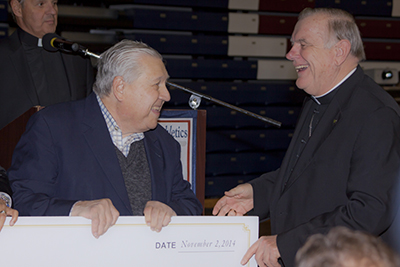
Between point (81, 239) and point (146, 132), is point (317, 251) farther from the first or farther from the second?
point (146, 132)

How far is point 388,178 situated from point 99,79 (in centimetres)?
111

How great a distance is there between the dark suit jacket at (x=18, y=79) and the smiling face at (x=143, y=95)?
1.22 m

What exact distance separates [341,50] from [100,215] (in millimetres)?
1087

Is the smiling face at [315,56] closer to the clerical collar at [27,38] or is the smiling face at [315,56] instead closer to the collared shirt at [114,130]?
the collared shirt at [114,130]

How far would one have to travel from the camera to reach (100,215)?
4.33ft

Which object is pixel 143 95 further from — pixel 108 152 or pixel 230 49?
pixel 230 49

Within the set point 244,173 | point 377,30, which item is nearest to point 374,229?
point 244,173

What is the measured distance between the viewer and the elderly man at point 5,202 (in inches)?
49.6

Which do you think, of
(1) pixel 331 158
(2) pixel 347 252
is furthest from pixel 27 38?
(2) pixel 347 252

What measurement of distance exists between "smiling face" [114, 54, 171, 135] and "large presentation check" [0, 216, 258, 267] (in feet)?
1.43

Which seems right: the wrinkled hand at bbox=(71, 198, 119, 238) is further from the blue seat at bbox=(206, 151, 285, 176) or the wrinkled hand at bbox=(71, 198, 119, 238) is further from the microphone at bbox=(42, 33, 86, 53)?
the blue seat at bbox=(206, 151, 285, 176)

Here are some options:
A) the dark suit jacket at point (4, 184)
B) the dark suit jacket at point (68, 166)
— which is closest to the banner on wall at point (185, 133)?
the dark suit jacket at point (68, 166)

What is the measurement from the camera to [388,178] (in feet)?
4.60

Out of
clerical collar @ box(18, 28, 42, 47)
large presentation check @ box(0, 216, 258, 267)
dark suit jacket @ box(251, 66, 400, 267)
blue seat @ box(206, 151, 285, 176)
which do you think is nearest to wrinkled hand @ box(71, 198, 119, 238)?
large presentation check @ box(0, 216, 258, 267)
